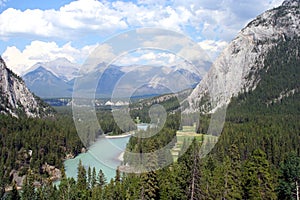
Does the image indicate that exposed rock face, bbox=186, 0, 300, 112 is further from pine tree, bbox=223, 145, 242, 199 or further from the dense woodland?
pine tree, bbox=223, 145, 242, 199

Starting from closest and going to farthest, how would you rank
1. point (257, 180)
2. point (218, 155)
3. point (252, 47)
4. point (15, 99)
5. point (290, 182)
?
point (257, 180) < point (290, 182) < point (218, 155) < point (15, 99) < point (252, 47)

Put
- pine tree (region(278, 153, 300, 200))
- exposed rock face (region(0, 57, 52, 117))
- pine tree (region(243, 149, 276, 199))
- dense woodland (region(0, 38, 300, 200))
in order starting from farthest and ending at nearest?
exposed rock face (region(0, 57, 52, 117)) → pine tree (region(278, 153, 300, 200)) → pine tree (region(243, 149, 276, 199)) → dense woodland (region(0, 38, 300, 200))

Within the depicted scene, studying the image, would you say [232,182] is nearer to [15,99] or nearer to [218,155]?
[218,155]

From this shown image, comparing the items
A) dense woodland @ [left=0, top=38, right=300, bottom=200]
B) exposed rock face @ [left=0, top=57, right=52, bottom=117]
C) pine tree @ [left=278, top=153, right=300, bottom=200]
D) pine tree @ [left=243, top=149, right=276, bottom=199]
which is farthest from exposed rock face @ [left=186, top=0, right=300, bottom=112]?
pine tree @ [left=243, top=149, right=276, bottom=199]

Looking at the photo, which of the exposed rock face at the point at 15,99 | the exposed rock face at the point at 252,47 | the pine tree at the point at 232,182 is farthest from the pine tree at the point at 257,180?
the exposed rock face at the point at 252,47

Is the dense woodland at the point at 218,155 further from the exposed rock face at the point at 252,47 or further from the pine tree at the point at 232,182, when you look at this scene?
the exposed rock face at the point at 252,47

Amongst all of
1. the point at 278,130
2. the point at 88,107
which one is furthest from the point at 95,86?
the point at 278,130

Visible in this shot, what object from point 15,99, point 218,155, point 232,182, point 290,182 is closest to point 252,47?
point 15,99
